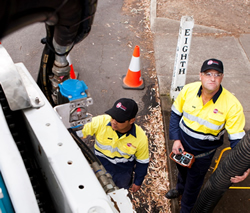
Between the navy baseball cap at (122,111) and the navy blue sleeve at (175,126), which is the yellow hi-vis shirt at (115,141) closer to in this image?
the navy baseball cap at (122,111)

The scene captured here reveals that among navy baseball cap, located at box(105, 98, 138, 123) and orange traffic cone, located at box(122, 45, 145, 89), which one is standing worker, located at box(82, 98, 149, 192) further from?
orange traffic cone, located at box(122, 45, 145, 89)

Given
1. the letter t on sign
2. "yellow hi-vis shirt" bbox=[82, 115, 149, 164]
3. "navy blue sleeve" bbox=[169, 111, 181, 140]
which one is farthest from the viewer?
the letter t on sign

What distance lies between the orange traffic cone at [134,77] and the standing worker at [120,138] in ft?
9.03

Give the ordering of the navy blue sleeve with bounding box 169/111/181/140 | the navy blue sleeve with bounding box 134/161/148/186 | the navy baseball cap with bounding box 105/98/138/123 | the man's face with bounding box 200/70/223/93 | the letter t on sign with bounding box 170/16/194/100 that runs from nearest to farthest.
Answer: the navy baseball cap with bounding box 105/98/138/123
the man's face with bounding box 200/70/223/93
the navy blue sleeve with bounding box 134/161/148/186
the navy blue sleeve with bounding box 169/111/181/140
the letter t on sign with bounding box 170/16/194/100

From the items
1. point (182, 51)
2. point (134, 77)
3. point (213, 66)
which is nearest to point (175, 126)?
point (213, 66)

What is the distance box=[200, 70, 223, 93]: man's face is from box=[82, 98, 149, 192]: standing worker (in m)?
0.89

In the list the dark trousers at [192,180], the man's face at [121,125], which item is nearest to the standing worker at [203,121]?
the dark trousers at [192,180]

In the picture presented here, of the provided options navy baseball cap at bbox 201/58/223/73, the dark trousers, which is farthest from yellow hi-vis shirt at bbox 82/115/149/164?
navy baseball cap at bbox 201/58/223/73

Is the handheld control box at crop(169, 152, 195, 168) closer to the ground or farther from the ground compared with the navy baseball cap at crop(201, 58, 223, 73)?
closer to the ground

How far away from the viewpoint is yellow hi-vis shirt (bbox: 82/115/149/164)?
3.16m

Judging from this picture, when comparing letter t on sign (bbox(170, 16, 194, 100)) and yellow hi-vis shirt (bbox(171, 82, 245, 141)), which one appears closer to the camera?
yellow hi-vis shirt (bbox(171, 82, 245, 141))

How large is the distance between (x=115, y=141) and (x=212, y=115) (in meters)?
1.17

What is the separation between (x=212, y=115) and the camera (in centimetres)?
332

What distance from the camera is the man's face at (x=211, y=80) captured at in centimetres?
329
